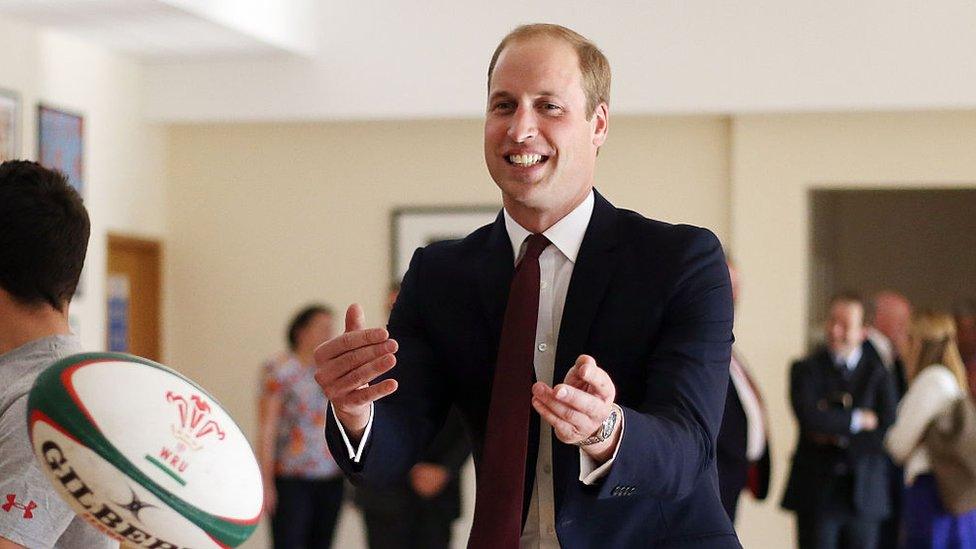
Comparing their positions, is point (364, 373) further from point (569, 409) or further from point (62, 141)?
point (62, 141)

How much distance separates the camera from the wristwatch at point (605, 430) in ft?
5.81

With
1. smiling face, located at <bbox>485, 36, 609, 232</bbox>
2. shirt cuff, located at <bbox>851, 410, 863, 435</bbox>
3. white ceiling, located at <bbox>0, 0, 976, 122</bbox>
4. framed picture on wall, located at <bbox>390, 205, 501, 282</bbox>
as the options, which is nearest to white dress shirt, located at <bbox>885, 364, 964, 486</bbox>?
shirt cuff, located at <bbox>851, 410, 863, 435</bbox>

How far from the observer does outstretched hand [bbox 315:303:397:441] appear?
181 centimetres

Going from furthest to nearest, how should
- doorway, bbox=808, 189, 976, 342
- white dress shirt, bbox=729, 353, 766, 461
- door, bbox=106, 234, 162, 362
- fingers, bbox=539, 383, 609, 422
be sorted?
doorway, bbox=808, 189, 976, 342
door, bbox=106, 234, 162, 362
white dress shirt, bbox=729, 353, 766, 461
fingers, bbox=539, 383, 609, 422

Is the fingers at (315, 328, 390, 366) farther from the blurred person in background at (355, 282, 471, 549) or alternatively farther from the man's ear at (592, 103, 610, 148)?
the blurred person in background at (355, 282, 471, 549)

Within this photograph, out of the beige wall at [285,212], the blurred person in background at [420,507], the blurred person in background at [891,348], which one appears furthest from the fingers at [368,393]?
the beige wall at [285,212]

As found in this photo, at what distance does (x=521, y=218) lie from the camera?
7.02 ft

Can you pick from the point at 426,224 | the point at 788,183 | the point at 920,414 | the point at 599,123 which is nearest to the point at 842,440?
the point at 920,414

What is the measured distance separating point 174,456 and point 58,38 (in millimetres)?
5854

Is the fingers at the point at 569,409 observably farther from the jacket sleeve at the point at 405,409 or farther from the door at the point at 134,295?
the door at the point at 134,295

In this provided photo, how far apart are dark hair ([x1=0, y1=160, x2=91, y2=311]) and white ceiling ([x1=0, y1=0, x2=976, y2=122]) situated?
502cm

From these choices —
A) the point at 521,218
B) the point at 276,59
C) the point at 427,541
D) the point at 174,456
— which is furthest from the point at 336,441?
the point at 276,59

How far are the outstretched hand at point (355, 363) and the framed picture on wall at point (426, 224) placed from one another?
6.34 meters

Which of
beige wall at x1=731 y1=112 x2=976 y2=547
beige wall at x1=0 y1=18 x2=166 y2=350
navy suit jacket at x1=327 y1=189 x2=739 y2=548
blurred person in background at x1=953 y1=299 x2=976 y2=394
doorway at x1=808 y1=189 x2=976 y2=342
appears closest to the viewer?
navy suit jacket at x1=327 y1=189 x2=739 y2=548
